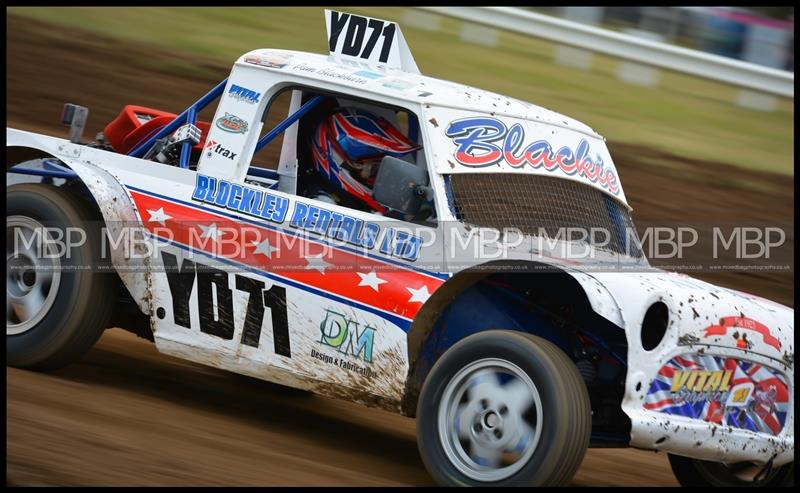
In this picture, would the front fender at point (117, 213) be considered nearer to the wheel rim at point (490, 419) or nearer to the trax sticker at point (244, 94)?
the trax sticker at point (244, 94)

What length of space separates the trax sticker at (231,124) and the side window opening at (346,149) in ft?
0.54

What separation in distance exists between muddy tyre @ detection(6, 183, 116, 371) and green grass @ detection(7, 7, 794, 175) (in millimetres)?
8085

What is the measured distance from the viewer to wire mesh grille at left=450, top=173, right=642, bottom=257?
5.46 m

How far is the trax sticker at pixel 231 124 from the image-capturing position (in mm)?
5930

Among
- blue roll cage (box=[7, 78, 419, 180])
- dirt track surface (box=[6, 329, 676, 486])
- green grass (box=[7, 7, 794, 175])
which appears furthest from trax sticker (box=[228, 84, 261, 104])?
green grass (box=[7, 7, 794, 175])

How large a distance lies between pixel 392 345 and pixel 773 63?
37.5ft

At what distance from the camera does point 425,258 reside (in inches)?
206

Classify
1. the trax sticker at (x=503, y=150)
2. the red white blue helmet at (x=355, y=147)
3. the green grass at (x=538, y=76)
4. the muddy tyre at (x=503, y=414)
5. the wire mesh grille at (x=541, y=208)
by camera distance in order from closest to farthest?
the muddy tyre at (x=503, y=414), the wire mesh grille at (x=541, y=208), the trax sticker at (x=503, y=150), the red white blue helmet at (x=355, y=147), the green grass at (x=538, y=76)

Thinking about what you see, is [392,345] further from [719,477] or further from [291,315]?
[719,477]

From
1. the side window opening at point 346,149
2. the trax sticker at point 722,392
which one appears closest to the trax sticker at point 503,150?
the side window opening at point 346,149

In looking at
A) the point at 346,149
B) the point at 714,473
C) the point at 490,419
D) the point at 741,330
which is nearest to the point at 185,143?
the point at 346,149

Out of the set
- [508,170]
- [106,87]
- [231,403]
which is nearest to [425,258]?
[508,170]

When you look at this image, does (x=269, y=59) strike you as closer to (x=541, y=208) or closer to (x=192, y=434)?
(x=541, y=208)

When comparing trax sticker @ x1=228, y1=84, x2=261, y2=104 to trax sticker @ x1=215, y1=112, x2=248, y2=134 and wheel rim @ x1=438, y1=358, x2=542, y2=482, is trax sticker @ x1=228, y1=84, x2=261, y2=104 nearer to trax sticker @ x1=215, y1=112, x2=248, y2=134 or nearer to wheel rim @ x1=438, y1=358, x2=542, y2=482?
trax sticker @ x1=215, y1=112, x2=248, y2=134
